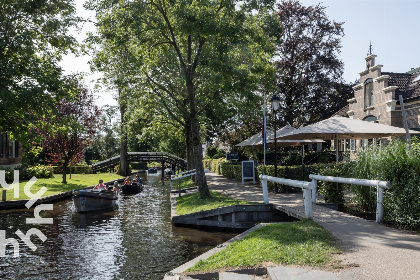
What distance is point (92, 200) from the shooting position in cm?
1773

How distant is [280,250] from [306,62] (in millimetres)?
28266

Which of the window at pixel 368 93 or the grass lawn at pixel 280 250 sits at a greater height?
the window at pixel 368 93

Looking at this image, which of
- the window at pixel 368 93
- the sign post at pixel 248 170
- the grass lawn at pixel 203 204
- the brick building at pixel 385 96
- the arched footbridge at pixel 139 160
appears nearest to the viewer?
the grass lawn at pixel 203 204

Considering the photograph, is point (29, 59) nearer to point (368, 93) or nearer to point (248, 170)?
point (248, 170)

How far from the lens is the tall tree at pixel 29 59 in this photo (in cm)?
1652

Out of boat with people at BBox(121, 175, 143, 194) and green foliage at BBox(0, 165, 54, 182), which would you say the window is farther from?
green foliage at BBox(0, 165, 54, 182)

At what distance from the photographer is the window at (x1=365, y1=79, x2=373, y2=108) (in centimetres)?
2931

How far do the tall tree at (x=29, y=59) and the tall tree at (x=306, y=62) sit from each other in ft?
61.1

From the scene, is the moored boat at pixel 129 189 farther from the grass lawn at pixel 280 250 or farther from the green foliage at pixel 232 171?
the grass lawn at pixel 280 250

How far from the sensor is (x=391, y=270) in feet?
17.1

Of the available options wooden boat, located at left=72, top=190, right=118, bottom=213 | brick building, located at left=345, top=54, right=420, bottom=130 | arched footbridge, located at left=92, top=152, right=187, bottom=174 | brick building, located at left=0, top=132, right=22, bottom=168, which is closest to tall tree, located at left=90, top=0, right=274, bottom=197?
wooden boat, located at left=72, top=190, right=118, bottom=213

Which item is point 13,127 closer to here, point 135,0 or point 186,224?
point 135,0

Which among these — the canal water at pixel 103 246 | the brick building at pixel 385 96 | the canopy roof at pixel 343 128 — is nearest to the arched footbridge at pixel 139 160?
the brick building at pixel 385 96

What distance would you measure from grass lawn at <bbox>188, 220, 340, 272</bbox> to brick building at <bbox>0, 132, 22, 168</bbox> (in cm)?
2985
